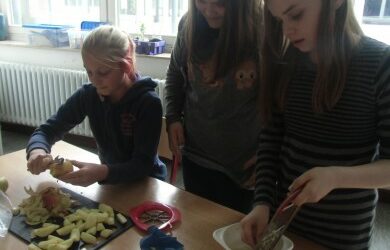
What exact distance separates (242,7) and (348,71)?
382 mm

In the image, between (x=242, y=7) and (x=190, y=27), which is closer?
(x=242, y=7)

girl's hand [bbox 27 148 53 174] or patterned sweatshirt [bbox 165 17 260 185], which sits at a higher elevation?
patterned sweatshirt [bbox 165 17 260 185]

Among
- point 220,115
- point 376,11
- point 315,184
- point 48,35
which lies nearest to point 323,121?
point 315,184

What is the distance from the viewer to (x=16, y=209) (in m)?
0.92

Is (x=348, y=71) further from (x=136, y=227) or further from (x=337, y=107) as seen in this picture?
(x=136, y=227)

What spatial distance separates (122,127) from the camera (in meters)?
1.20

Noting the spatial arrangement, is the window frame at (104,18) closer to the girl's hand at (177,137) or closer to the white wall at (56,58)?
the white wall at (56,58)

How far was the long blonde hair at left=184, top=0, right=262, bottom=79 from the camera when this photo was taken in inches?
41.6

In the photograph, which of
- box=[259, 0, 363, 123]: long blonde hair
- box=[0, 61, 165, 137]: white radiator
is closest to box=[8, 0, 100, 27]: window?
box=[0, 61, 165, 137]: white radiator

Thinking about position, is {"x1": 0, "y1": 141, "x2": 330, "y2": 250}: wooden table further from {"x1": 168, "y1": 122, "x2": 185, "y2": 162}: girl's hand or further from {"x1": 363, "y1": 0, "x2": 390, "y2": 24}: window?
{"x1": 363, "y1": 0, "x2": 390, "y2": 24}: window

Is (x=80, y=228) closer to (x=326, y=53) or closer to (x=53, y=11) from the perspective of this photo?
(x=326, y=53)

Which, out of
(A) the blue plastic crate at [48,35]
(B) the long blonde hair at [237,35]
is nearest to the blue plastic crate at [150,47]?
(A) the blue plastic crate at [48,35]

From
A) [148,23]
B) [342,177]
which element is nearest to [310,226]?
[342,177]

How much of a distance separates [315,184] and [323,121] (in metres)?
0.24
